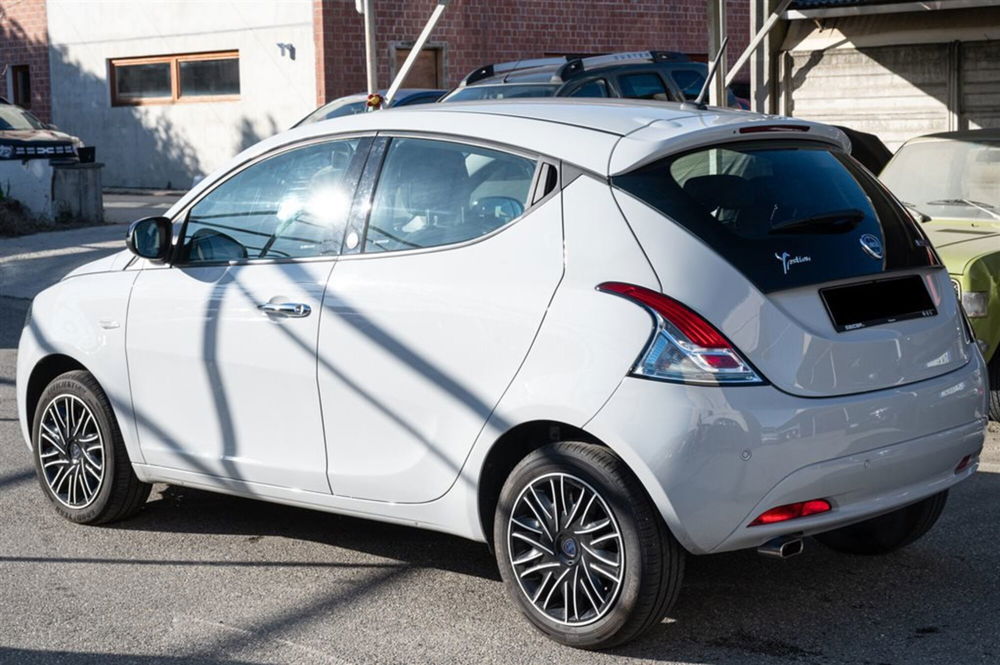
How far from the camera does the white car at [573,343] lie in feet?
15.0

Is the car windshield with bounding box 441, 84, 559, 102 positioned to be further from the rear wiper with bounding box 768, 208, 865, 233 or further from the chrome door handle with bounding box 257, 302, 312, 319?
the rear wiper with bounding box 768, 208, 865, 233

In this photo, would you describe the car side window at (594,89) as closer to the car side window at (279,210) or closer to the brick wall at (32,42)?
the car side window at (279,210)

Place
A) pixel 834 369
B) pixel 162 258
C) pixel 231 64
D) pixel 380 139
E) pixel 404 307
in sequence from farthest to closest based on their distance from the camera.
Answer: pixel 231 64 → pixel 162 258 → pixel 380 139 → pixel 404 307 → pixel 834 369

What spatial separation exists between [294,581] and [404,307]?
121 cm

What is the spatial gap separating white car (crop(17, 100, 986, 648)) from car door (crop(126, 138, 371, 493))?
0.5 inches

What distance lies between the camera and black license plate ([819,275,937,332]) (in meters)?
4.78

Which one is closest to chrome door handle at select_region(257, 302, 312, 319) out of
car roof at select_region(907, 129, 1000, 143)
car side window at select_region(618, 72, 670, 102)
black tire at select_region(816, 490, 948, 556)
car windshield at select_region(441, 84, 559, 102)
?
black tire at select_region(816, 490, 948, 556)

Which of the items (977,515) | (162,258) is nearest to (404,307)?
(162,258)

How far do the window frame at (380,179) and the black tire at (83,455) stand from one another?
1.52 metres

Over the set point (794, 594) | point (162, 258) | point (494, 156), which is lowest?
point (794, 594)

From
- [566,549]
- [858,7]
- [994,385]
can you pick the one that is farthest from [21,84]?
[566,549]

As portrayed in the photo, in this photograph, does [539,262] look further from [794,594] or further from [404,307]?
[794,594]

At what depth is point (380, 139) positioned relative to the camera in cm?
Result: 555

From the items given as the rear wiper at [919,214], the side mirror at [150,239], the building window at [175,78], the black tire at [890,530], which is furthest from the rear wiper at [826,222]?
the building window at [175,78]
